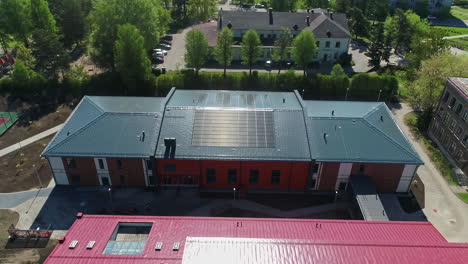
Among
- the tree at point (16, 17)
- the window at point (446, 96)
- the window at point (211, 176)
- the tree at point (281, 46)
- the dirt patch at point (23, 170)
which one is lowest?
the dirt patch at point (23, 170)

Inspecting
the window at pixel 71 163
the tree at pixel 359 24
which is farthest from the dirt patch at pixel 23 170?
the tree at pixel 359 24

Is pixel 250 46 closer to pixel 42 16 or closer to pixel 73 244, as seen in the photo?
pixel 42 16

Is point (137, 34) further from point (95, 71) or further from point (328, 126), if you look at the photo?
point (328, 126)

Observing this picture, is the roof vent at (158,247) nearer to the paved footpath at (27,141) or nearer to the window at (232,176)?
the window at (232,176)

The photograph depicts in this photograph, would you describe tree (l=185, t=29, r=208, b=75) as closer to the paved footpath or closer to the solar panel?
the solar panel

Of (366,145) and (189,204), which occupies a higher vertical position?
(366,145)

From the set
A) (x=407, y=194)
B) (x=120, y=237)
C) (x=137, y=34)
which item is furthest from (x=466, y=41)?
(x=120, y=237)
